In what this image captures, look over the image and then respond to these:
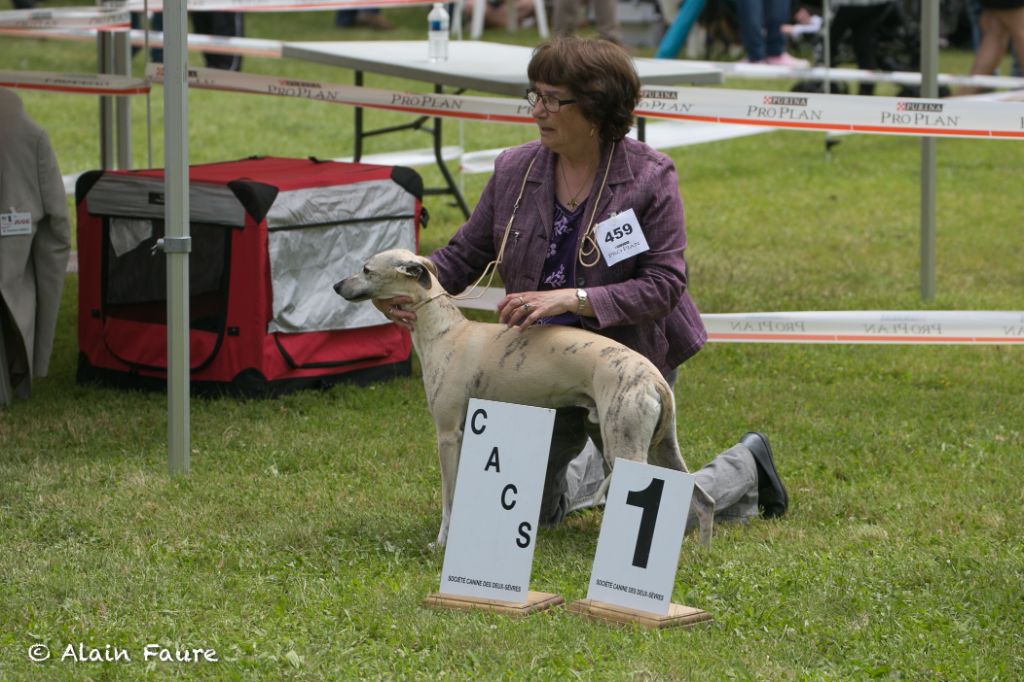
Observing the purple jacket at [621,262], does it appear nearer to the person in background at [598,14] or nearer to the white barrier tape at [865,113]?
the white barrier tape at [865,113]

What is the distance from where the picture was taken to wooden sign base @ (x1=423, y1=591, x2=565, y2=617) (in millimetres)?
3406

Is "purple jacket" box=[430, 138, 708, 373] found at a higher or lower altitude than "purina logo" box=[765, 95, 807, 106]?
lower

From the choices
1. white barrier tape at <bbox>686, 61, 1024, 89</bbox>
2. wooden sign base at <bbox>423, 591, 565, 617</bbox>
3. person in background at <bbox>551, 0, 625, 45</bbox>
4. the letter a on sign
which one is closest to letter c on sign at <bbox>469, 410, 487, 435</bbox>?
the letter a on sign

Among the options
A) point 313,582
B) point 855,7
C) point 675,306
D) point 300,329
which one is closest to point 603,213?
point 675,306

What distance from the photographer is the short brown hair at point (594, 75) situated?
3.71m

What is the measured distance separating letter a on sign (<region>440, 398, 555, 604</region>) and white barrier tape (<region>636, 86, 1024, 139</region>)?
2777 millimetres

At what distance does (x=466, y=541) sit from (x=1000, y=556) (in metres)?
1.41

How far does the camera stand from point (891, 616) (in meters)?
3.43

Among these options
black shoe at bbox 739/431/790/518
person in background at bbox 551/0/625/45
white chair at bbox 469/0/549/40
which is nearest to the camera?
black shoe at bbox 739/431/790/518

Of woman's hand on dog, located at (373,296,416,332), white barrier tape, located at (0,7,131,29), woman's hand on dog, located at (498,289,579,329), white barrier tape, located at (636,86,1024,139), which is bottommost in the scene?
woman's hand on dog, located at (373,296,416,332)

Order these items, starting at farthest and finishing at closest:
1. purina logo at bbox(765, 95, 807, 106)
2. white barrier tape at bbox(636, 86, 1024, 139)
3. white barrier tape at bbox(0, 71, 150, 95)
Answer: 1. white barrier tape at bbox(0, 71, 150, 95)
2. purina logo at bbox(765, 95, 807, 106)
3. white barrier tape at bbox(636, 86, 1024, 139)

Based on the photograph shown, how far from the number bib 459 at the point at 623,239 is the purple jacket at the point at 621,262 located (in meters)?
0.04

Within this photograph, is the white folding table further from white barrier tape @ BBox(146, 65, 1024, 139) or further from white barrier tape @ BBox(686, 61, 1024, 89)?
white barrier tape @ BBox(686, 61, 1024, 89)

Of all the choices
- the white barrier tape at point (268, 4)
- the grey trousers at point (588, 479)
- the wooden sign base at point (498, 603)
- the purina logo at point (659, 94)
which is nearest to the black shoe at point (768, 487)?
the grey trousers at point (588, 479)
